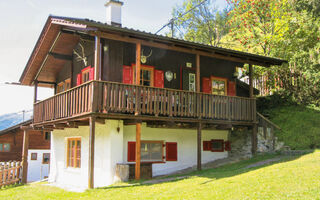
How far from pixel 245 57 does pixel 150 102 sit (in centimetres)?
581

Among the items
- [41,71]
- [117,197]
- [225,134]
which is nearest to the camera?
[117,197]

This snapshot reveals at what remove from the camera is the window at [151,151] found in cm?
1509

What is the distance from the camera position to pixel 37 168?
84.9 feet

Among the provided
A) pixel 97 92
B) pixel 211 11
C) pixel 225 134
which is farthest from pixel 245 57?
pixel 211 11

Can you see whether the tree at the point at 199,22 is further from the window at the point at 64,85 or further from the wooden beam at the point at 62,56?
the wooden beam at the point at 62,56

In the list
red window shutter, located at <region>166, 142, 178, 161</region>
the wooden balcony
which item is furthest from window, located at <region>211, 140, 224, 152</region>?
red window shutter, located at <region>166, 142, 178, 161</region>

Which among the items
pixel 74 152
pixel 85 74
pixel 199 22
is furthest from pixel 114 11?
pixel 199 22

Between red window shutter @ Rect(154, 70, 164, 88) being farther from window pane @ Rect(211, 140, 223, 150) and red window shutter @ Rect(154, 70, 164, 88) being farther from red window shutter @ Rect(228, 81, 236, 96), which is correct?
red window shutter @ Rect(228, 81, 236, 96)

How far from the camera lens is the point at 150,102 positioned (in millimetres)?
13211

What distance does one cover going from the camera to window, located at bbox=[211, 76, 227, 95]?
17969mm

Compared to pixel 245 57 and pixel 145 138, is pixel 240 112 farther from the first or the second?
pixel 145 138

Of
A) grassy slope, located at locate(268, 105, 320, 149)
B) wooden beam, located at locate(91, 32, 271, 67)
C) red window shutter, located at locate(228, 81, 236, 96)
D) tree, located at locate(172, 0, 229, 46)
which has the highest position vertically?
tree, located at locate(172, 0, 229, 46)

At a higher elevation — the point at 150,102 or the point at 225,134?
the point at 150,102

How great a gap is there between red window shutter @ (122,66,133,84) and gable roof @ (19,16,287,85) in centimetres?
182
